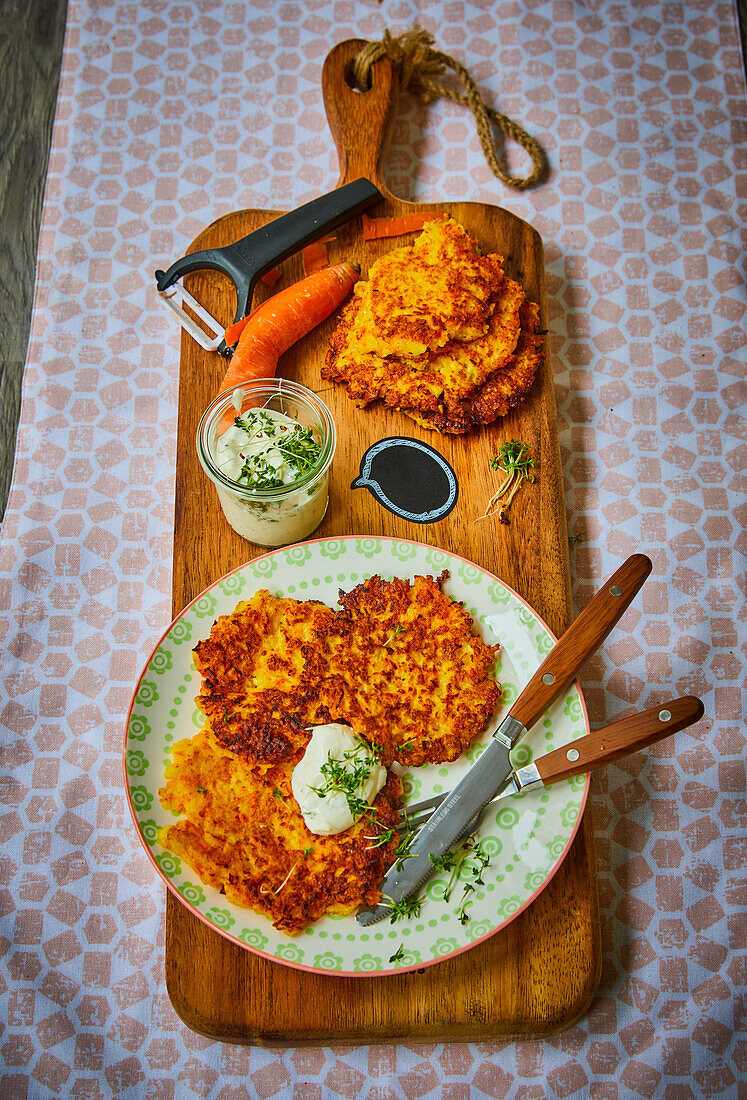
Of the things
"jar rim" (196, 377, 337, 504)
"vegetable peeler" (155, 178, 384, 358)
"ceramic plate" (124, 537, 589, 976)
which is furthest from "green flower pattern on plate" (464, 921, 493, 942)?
"vegetable peeler" (155, 178, 384, 358)

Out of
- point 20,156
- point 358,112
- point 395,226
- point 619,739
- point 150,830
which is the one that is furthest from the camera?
point 20,156

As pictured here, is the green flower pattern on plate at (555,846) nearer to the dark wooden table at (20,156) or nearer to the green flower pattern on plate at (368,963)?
the green flower pattern on plate at (368,963)

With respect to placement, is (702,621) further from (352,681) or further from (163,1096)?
(163,1096)

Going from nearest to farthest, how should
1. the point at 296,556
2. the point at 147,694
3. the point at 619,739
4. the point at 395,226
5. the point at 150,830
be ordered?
1. the point at 619,739
2. the point at 150,830
3. the point at 147,694
4. the point at 296,556
5. the point at 395,226

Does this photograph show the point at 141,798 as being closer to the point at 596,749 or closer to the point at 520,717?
the point at 520,717

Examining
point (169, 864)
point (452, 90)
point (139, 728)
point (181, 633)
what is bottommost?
point (169, 864)

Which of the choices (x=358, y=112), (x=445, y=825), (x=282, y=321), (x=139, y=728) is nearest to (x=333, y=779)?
(x=445, y=825)

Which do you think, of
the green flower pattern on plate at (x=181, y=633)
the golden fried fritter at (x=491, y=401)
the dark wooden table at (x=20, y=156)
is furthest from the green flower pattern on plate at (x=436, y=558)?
the dark wooden table at (x=20, y=156)

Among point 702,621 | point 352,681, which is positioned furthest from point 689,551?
point 352,681
